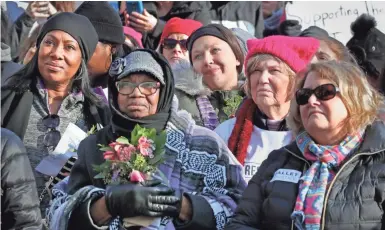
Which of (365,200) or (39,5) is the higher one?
(39,5)

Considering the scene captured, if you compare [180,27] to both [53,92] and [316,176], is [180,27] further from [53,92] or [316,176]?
[316,176]

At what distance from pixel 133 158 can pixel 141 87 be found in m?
0.51

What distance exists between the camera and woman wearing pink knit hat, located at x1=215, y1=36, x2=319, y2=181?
18.6 ft

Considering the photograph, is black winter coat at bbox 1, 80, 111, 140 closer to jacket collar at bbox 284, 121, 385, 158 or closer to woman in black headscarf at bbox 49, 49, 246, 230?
woman in black headscarf at bbox 49, 49, 246, 230

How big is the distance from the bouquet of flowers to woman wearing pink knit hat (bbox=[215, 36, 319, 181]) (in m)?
1.01

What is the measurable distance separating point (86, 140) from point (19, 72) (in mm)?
1409

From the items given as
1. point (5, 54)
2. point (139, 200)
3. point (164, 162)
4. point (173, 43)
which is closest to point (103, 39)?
point (173, 43)

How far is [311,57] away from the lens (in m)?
5.95

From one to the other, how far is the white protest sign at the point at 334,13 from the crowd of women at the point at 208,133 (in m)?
2.00

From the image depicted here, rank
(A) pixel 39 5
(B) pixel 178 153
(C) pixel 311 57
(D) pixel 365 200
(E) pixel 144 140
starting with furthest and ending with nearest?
(A) pixel 39 5 < (C) pixel 311 57 < (B) pixel 178 153 < (E) pixel 144 140 < (D) pixel 365 200

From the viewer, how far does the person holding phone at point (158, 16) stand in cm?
835

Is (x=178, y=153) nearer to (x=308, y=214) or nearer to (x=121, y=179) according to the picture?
(x=121, y=179)

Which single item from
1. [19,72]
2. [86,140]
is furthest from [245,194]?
[19,72]

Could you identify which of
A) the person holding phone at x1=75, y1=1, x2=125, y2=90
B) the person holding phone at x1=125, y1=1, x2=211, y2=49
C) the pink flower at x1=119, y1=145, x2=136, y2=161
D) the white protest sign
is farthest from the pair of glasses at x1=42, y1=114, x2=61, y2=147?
the white protest sign
